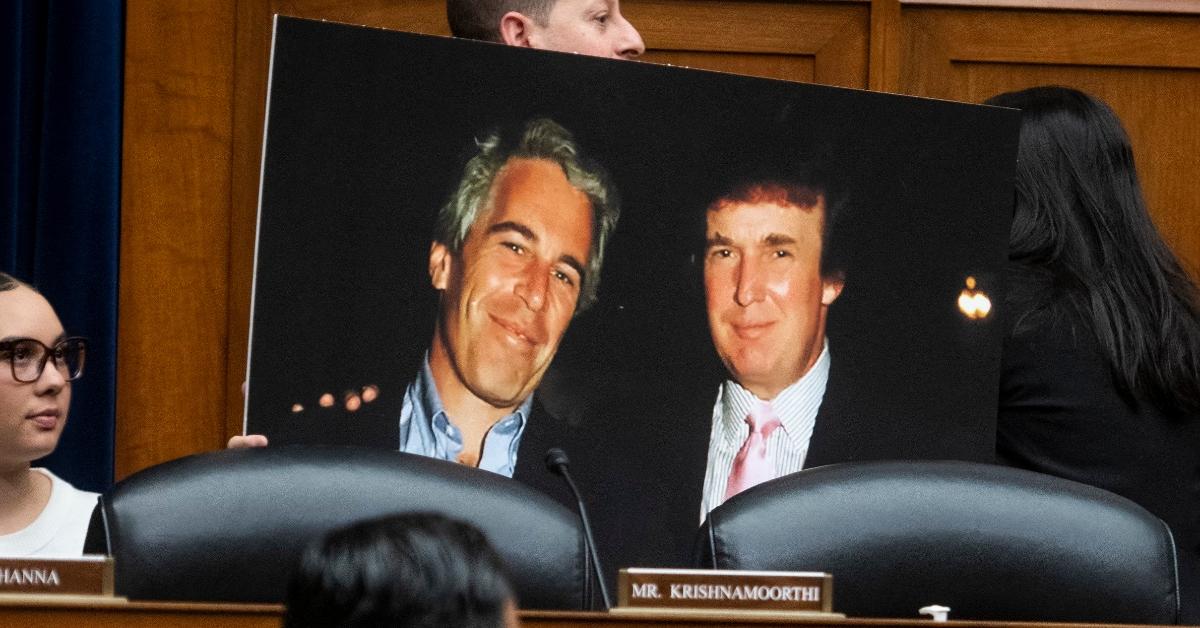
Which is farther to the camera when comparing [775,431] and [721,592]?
[775,431]

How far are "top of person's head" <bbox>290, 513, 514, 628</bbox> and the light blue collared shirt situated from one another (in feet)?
4.34

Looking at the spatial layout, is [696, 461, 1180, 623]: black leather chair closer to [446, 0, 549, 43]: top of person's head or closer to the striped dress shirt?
the striped dress shirt

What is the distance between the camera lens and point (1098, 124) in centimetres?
287

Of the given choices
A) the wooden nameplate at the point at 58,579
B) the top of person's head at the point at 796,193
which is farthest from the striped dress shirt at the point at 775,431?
the wooden nameplate at the point at 58,579

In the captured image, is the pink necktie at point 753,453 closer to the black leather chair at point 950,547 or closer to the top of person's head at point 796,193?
the top of person's head at point 796,193

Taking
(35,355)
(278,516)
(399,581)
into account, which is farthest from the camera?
(35,355)

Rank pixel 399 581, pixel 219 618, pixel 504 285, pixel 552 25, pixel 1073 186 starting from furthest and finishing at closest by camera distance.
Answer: pixel 552 25, pixel 1073 186, pixel 504 285, pixel 219 618, pixel 399 581

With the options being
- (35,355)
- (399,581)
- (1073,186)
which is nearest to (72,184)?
(35,355)

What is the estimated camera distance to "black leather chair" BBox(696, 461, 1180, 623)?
5.54ft

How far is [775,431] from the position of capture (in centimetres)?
264

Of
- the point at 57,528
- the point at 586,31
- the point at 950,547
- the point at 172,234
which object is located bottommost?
the point at 57,528

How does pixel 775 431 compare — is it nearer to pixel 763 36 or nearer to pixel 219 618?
pixel 219 618

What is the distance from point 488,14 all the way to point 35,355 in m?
1.02

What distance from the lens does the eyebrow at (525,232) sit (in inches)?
97.7
